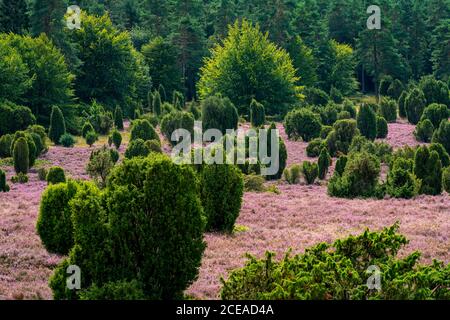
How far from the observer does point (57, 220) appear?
14109 millimetres

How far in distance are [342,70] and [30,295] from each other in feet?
219

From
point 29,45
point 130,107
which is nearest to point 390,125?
point 130,107

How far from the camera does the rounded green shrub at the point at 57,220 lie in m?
13.9

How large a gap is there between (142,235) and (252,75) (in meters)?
50.8

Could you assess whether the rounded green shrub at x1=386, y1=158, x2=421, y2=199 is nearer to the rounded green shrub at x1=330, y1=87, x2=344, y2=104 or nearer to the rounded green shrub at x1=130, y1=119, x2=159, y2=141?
the rounded green shrub at x1=130, y1=119, x2=159, y2=141

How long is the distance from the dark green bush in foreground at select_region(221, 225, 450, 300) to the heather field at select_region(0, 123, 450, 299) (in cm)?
191

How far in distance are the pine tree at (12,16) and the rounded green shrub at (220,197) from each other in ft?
163

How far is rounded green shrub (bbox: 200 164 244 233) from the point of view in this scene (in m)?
17.1

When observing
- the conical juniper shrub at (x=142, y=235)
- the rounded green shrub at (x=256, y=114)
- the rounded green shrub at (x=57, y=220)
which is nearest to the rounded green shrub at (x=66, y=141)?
the rounded green shrub at (x=256, y=114)

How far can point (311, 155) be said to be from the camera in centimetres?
3778

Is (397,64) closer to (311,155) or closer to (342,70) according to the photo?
(342,70)

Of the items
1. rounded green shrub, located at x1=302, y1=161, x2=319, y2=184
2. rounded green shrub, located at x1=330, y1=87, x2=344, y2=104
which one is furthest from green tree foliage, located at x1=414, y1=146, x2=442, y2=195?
rounded green shrub, located at x1=330, y1=87, x2=344, y2=104

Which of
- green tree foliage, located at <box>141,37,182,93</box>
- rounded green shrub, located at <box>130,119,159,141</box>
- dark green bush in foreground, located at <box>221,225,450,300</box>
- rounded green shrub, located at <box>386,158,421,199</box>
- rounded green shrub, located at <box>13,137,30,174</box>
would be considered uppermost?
green tree foliage, located at <box>141,37,182,93</box>
